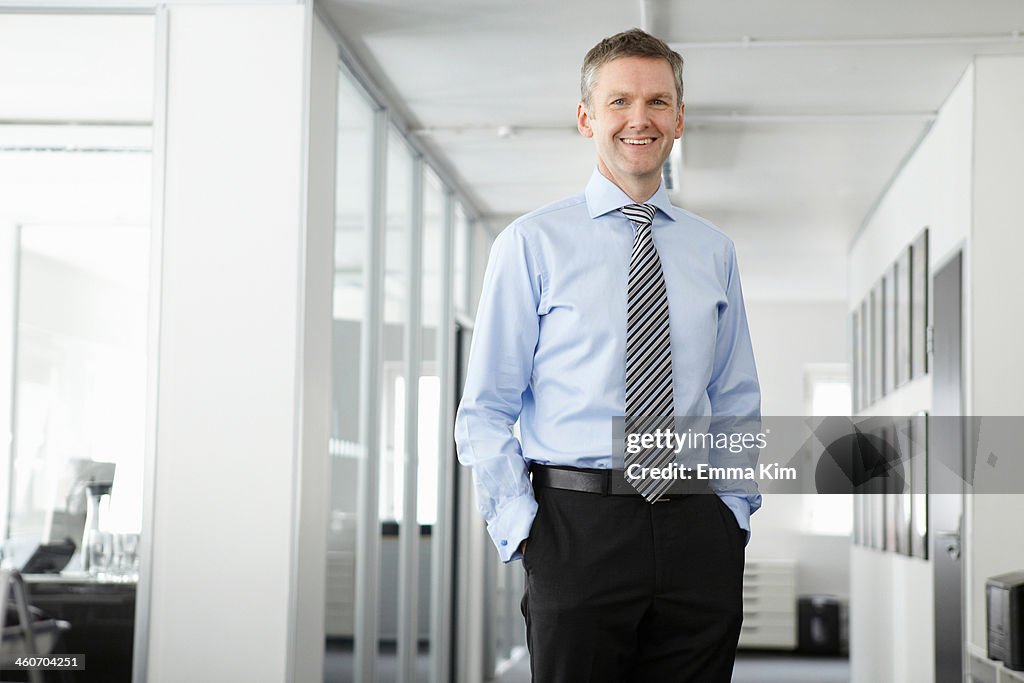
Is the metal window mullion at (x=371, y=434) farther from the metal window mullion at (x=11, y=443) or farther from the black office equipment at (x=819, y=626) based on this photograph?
the black office equipment at (x=819, y=626)

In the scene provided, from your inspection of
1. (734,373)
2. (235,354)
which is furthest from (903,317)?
(734,373)

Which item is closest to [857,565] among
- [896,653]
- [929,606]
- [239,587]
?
[896,653]

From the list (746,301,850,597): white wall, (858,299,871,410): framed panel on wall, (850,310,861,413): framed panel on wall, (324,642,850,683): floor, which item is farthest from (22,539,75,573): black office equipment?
(746,301,850,597): white wall

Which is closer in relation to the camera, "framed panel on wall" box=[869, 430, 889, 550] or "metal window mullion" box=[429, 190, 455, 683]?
"framed panel on wall" box=[869, 430, 889, 550]

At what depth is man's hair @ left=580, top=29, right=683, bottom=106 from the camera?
164 centimetres

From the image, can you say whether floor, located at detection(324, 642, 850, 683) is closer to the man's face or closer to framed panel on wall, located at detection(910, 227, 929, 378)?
framed panel on wall, located at detection(910, 227, 929, 378)

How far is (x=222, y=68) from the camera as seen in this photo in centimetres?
393

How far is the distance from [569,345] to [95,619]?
2585 millimetres

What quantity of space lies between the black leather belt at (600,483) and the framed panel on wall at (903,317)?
4.52m

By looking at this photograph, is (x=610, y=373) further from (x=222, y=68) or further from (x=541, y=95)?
(x=541, y=95)

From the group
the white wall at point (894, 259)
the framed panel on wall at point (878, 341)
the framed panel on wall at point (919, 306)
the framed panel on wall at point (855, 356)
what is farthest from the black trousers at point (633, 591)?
the framed panel on wall at point (855, 356)

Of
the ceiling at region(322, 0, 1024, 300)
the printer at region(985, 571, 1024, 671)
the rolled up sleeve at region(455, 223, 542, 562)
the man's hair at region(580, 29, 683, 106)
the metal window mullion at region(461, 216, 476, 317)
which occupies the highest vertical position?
the ceiling at region(322, 0, 1024, 300)

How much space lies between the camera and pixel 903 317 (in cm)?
596

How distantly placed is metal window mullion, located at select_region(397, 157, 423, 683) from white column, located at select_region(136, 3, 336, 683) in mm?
1828
